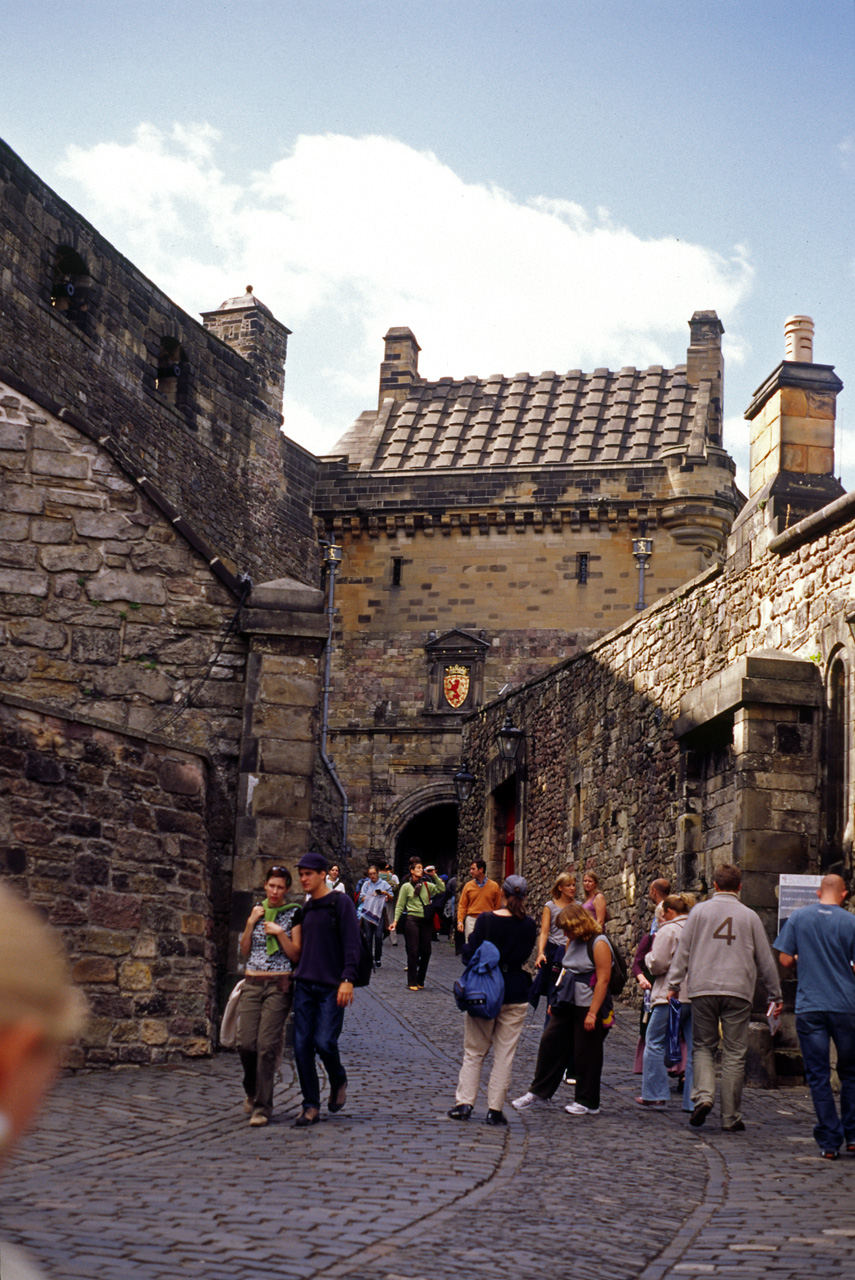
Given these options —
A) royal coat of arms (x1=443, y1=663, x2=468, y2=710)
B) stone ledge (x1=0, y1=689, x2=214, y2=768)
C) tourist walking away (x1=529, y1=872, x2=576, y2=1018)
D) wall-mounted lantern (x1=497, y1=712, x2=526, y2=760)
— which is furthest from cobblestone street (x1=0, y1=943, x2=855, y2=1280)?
royal coat of arms (x1=443, y1=663, x2=468, y2=710)

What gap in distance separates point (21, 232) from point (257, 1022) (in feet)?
53.0

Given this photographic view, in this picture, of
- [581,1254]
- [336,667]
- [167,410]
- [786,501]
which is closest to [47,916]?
[581,1254]

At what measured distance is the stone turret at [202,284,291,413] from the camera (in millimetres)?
30594

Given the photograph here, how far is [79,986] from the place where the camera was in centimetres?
901

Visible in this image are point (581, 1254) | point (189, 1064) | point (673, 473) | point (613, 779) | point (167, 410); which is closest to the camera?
point (581, 1254)

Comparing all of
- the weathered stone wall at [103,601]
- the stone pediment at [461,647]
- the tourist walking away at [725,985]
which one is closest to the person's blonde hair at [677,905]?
the tourist walking away at [725,985]

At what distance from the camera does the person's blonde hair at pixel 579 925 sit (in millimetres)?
8867

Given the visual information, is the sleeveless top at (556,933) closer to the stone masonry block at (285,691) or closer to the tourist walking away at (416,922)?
the stone masonry block at (285,691)

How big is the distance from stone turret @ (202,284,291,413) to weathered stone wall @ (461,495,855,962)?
11.2 m

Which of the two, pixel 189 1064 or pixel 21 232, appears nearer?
pixel 189 1064

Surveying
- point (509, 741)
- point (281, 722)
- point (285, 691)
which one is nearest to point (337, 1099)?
point (281, 722)

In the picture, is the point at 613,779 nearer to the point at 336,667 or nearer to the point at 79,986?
the point at 79,986

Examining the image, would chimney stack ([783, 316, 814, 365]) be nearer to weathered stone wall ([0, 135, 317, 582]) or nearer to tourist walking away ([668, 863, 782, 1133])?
tourist walking away ([668, 863, 782, 1133])

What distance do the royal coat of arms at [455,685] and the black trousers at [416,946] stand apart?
1700 cm
